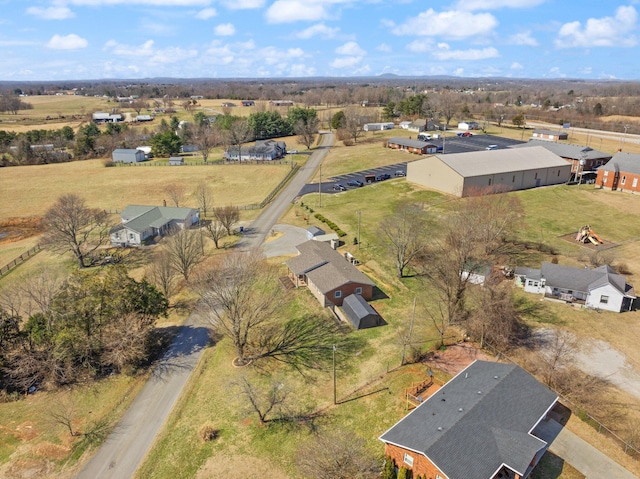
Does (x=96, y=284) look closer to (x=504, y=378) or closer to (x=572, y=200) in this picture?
(x=504, y=378)

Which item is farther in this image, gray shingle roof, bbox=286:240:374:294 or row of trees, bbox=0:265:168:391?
gray shingle roof, bbox=286:240:374:294

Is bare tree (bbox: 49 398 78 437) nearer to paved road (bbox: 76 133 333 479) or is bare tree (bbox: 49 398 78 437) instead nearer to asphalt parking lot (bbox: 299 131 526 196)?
paved road (bbox: 76 133 333 479)

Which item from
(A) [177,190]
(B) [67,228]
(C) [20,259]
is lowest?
(C) [20,259]

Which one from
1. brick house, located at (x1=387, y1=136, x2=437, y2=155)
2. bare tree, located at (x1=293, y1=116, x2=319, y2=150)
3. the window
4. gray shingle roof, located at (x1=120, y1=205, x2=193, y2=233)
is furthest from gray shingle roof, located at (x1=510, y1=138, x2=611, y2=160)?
the window

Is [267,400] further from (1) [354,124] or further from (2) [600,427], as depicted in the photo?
(1) [354,124]

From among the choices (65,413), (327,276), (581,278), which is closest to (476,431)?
(327,276)

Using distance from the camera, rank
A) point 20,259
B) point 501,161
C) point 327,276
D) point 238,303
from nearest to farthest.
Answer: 1. point 238,303
2. point 327,276
3. point 20,259
4. point 501,161

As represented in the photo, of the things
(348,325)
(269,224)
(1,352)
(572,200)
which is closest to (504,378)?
(348,325)

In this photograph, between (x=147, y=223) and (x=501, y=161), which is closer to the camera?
(x=147, y=223)
